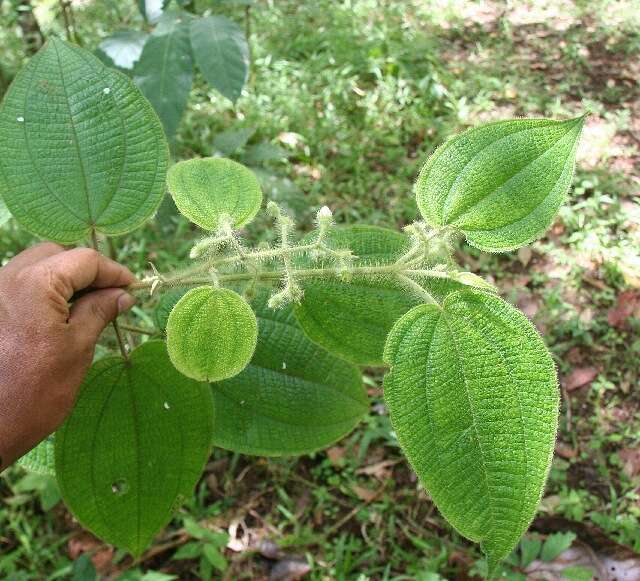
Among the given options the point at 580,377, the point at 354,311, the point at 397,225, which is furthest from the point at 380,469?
the point at 354,311

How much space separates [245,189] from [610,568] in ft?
5.23

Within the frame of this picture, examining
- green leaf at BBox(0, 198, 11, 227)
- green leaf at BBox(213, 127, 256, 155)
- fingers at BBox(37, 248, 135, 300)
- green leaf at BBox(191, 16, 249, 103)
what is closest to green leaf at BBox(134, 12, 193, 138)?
green leaf at BBox(191, 16, 249, 103)

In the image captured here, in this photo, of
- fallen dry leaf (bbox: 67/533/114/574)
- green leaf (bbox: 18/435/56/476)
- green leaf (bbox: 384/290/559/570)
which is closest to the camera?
green leaf (bbox: 384/290/559/570)

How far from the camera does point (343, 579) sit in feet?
6.14

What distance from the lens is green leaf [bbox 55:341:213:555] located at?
104cm

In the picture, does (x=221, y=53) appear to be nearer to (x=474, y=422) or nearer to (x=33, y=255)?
(x=33, y=255)

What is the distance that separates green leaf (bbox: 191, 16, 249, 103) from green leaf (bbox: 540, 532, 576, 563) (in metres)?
1.50

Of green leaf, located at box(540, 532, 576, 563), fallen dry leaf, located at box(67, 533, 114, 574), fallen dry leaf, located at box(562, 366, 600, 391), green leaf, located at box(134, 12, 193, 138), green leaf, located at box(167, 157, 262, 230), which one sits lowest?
green leaf, located at box(540, 532, 576, 563)

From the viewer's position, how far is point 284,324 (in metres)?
1.15

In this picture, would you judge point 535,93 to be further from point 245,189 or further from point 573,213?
point 245,189

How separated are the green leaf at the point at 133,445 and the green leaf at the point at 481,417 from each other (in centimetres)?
39

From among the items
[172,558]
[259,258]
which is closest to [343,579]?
[172,558]

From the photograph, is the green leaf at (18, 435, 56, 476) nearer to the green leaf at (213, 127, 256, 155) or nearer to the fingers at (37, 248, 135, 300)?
the fingers at (37, 248, 135, 300)

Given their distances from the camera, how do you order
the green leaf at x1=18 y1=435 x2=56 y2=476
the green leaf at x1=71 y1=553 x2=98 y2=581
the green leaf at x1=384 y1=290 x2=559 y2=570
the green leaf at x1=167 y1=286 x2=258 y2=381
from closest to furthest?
the green leaf at x1=384 y1=290 x2=559 y2=570 < the green leaf at x1=167 y1=286 x2=258 y2=381 < the green leaf at x1=18 y1=435 x2=56 y2=476 < the green leaf at x1=71 y1=553 x2=98 y2=581
